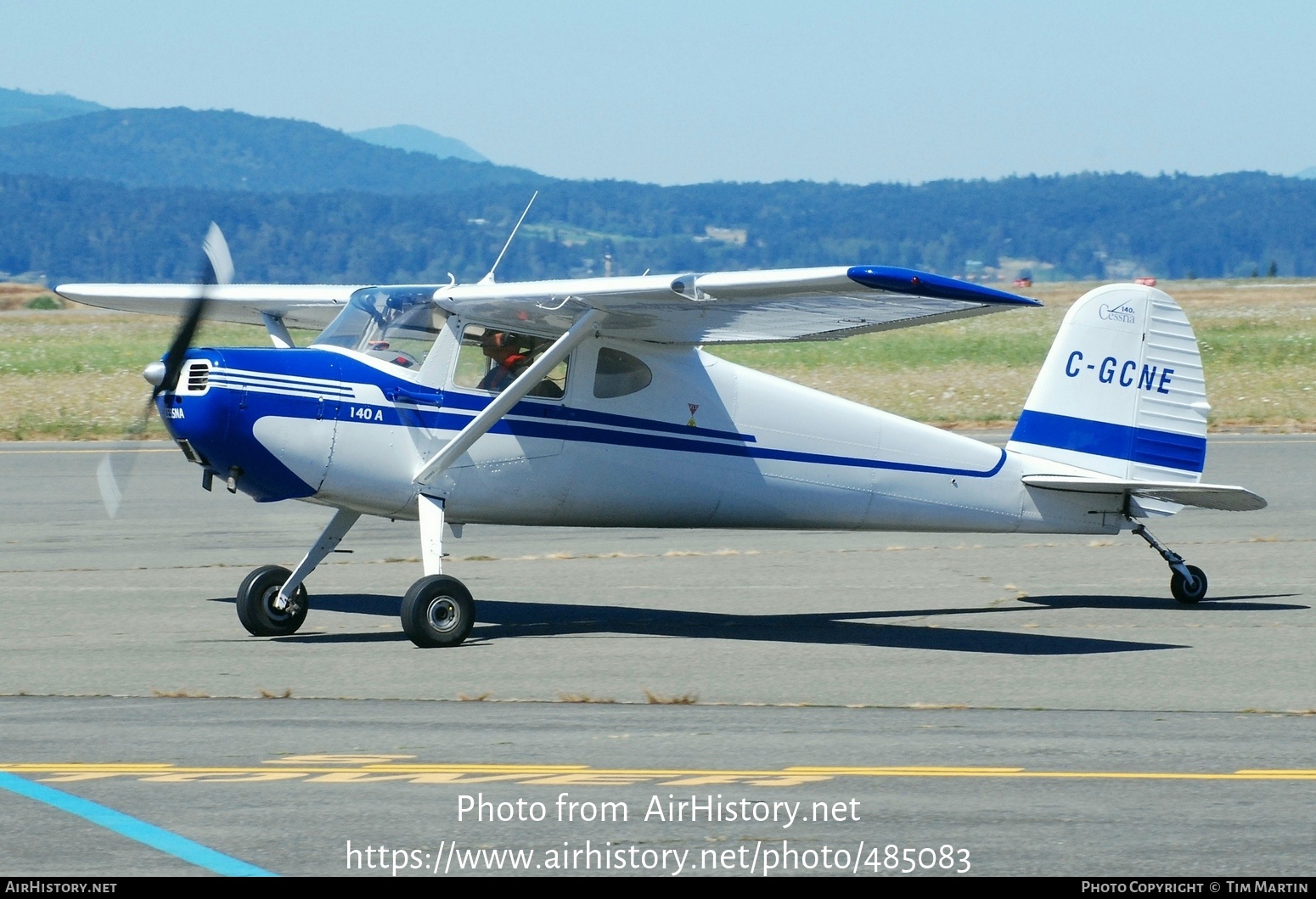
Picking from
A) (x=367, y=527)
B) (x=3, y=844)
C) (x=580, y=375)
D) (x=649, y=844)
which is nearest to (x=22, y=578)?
(x=367, y=527)

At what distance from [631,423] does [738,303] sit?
4.93ft

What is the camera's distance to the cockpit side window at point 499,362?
11.1m

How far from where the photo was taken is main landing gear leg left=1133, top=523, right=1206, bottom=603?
1228cm

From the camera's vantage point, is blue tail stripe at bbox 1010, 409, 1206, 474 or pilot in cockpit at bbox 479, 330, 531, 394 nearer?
pilot in cockpit at bbox 479, 330, 531, 394

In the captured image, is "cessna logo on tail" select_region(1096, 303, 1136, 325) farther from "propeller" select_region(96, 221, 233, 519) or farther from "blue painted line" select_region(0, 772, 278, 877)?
"blue painted line" select_region(0, 772, 278, 877)

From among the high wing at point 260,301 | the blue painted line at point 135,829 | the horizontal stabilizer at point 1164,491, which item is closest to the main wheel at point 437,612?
the high wing at point 260,301

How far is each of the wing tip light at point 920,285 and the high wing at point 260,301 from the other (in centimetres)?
483

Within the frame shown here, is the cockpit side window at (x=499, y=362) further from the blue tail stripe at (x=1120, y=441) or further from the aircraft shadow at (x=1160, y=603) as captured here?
the aircraft shadow at (x=1160, y=603)

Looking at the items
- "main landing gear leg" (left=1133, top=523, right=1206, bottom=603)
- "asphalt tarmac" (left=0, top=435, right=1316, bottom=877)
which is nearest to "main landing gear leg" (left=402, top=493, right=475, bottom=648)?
"asphalt tarmac" (left=0, top=435, right=1316, bottom=877)

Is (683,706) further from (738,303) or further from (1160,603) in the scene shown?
(1160,603)

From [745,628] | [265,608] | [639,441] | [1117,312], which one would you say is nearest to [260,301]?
[265,608]

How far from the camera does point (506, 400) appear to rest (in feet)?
35.4

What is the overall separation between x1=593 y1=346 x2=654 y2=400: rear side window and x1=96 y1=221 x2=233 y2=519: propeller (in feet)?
8.59

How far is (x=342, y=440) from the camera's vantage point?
10.7m
